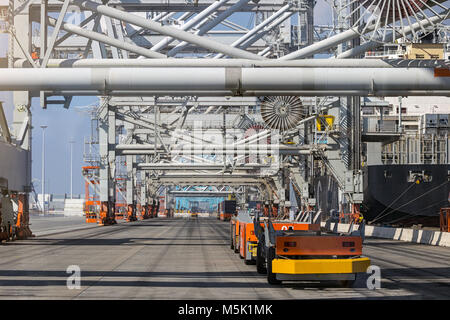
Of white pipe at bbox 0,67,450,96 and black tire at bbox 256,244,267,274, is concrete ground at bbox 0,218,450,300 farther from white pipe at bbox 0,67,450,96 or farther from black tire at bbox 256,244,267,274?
white pipe at bbox 0,67,450,96

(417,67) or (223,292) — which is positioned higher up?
(417,67)

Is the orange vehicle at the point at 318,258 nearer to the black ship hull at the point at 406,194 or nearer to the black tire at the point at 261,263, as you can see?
the black tire at the point at 261,263

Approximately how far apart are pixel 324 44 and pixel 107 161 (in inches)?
1885

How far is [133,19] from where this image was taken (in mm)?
23766

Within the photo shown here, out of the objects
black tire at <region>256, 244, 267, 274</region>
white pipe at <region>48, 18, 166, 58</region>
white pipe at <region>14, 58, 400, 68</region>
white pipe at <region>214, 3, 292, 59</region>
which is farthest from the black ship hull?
black tire at <region>256, 244, 267, 274</region>

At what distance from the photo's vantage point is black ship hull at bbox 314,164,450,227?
203 feet

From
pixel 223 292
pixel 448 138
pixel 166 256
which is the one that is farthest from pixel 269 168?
pixel 223 292

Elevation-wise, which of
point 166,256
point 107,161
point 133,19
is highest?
point 133,19

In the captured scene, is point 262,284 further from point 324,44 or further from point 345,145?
point 345,145

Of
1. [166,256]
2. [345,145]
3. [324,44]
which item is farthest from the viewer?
[345,145]

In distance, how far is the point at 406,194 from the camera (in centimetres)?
6369

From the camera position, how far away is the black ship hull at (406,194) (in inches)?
2437

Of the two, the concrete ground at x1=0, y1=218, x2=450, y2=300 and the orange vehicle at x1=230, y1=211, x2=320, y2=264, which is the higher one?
the orange vehicle at x1=230, y1=211, x2=320, y2=264

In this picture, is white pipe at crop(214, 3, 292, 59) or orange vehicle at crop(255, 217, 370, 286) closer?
orange vehicle at crop(255, 217, 370, 286)
